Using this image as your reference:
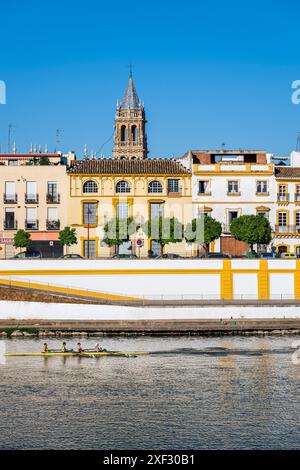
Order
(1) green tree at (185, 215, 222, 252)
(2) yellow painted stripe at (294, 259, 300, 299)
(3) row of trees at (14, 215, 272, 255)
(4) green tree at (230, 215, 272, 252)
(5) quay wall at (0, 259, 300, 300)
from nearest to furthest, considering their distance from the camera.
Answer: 1. (5) quay wall at (0, 259, 300, 300)
2. (2) yellow painted stripe at (294, 259, 300, 299)
3. (4) green tree at (230, 215, 272, 252)
4. (3) row of trees at (14, 215, 272, 255)
5. (1) green tree at (185, 215, 222, 252)

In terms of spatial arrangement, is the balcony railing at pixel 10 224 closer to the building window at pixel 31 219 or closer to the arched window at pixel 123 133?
the building window at pixel 31 219

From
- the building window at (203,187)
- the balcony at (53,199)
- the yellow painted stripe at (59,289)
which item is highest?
the building window at (203,187)

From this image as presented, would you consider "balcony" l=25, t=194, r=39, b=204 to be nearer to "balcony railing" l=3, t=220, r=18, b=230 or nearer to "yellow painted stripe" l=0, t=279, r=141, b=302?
"balcony railing" l=3, t=220, r=18, b=230

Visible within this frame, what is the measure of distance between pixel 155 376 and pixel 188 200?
97.3 ft

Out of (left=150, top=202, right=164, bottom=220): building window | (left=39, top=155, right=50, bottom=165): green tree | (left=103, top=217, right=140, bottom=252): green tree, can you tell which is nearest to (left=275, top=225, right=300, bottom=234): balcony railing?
(left=150, top=202, right=164, bottom=220): building window

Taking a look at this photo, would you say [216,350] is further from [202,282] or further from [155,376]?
[202,282]

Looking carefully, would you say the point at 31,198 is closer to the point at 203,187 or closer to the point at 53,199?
the point at 53,199

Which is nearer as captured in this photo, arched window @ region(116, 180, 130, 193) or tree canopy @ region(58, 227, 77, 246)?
tree canopy @ region(58, 227, 77, 246)

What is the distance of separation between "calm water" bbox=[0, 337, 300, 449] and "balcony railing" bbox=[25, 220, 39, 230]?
19376 millimetres

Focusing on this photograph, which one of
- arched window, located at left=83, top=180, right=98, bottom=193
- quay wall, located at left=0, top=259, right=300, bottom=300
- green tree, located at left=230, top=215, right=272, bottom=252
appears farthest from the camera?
arched window, located at left=83, top=180, right=98, bottom=193

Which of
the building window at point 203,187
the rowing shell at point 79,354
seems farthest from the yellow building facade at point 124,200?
the rowing shell at point 79,354

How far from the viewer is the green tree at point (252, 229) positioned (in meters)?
72.7

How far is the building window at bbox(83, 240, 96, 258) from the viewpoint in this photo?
250 ft
